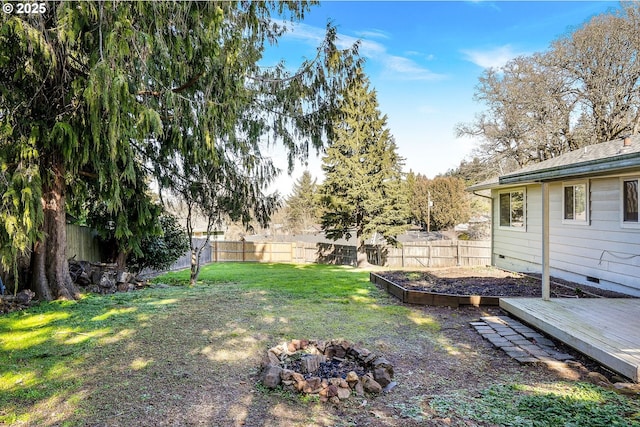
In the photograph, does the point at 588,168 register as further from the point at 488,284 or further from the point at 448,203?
the point at 448,203

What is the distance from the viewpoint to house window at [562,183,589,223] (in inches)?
314

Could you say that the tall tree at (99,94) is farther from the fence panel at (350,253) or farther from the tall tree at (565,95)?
the tall tree at (565,95)

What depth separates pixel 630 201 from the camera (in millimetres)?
6789

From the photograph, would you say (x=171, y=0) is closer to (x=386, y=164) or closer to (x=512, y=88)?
(x=386, y=164)

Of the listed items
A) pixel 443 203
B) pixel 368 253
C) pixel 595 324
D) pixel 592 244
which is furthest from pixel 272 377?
pixel 443 203

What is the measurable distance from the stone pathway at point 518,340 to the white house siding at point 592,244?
3.25 metres

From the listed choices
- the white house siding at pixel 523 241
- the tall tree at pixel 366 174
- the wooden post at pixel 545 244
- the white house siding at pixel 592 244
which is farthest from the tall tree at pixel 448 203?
the wooden post at pixel 545 244

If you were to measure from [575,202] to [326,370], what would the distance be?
25.8 feet

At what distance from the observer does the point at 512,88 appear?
1908 centimetres

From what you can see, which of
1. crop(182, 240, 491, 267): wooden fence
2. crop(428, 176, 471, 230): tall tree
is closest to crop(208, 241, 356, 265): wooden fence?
crop(182, 240, 491, 267): wooden fence

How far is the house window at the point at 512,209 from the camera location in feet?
34.7

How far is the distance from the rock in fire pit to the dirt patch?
12.4ft

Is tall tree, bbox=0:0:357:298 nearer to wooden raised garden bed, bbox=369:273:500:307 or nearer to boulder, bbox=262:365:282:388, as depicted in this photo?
boulder, bbox=262:365:282:388

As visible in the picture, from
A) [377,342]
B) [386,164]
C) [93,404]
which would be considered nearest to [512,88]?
[386,164]
